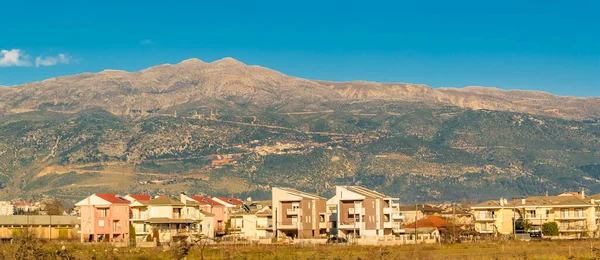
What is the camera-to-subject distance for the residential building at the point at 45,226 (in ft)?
351

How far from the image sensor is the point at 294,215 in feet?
360

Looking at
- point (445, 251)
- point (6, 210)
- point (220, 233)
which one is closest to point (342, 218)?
point (220, 233)

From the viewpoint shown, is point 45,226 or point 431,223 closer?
point 431,223

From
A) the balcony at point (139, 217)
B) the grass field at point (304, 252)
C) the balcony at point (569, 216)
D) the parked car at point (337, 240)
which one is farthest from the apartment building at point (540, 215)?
the balcony at point (139, 217)

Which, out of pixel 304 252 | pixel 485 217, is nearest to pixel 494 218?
pixel 485 217

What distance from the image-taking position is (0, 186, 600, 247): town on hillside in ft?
327

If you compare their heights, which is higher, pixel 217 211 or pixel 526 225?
pixel 217 211

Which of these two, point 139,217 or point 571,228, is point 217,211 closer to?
point 139,217

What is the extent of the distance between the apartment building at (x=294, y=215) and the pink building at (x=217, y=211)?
24.0 feet

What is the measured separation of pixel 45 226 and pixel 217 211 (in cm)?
2040

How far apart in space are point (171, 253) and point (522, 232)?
2336 inches

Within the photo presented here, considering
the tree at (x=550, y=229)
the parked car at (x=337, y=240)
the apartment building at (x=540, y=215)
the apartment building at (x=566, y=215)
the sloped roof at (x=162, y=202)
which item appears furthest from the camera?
the apartment building at (x=540, y=215)

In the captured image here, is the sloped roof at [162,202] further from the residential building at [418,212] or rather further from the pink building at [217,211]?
the residential building at [418,212]

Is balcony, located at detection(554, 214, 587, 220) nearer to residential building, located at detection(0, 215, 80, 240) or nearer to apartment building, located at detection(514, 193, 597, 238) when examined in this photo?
apartment building, located at detection(514, 193, 597, 238)
